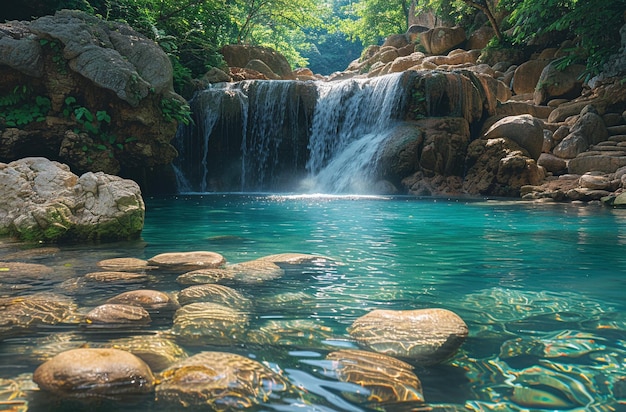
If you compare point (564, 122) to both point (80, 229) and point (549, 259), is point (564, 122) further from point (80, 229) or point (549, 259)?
point (80, 229)

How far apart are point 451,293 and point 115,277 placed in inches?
103

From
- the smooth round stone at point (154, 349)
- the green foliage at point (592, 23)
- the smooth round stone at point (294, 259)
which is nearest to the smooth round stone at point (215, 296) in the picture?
the smooth round stone at point (154, 349)

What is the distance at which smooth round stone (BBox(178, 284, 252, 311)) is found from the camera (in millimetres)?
3110

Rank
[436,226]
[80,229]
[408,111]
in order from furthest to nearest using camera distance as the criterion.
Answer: [408,111] → [436,226] → [80,229]

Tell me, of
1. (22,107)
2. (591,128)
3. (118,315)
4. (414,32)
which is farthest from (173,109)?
(414,32)

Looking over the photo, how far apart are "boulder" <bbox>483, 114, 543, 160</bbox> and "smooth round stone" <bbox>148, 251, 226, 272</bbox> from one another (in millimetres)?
12620

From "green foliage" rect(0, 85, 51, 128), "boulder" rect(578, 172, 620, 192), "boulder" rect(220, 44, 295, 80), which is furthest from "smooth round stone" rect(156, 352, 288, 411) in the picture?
"boulder" rect(220, 44, 295, 80)

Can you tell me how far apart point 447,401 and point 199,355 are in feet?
3.55

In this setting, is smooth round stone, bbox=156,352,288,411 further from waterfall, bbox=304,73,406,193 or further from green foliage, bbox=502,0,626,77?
green foliage, bbox=502,0,626,77

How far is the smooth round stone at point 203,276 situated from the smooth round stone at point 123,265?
0.52 m

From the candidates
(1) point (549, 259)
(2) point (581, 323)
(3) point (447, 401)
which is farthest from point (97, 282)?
(1) point (549, 259)

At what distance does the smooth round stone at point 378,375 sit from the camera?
74.4 inches

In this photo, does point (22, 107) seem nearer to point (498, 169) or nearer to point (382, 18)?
Result: point (498, 169)

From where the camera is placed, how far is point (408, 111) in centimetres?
1608
